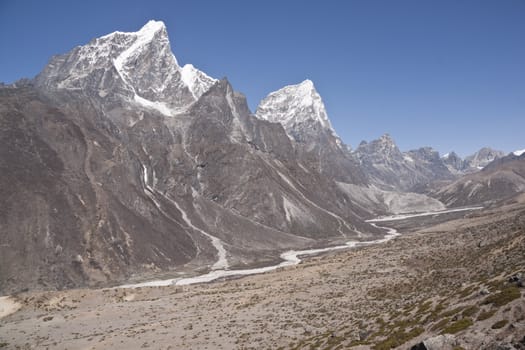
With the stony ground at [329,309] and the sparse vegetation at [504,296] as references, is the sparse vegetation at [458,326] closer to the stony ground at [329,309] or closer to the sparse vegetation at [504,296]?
the stony ground at [329,309]

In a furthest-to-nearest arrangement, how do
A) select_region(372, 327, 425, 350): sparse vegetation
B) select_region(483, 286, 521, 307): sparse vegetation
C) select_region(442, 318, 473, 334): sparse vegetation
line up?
select_region(372, 327, 425, 350): sparse vegetation → select_region(483, 286, 521, 307): sparse vegetation → select_region(442, 318, 473, 334): sparse vegetation

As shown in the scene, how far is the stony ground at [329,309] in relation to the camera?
96.1 feet

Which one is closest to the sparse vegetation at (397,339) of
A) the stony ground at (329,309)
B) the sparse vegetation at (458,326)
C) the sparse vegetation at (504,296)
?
the stony ground at (329,309)

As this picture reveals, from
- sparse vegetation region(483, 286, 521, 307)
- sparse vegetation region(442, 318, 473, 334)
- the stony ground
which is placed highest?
sparse vegetation region(483, 286, 521, 307)

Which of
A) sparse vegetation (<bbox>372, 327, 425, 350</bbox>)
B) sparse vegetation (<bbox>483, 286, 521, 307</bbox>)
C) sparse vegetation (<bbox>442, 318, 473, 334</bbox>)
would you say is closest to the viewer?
sparse vegetation (<bbox>442, 318, 473, 334</bbox>)

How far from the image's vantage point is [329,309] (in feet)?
194

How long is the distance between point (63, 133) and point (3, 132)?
22.5 metres

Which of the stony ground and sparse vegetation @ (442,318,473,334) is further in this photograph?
the stony ground

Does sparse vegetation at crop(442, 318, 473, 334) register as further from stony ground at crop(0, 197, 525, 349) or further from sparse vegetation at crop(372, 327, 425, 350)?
sparse vegetation at crop(372, 327, 425, 350)

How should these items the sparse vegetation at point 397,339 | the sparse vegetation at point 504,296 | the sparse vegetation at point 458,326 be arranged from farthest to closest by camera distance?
1. the sparse vegetation at point 397,339
2. the sparse vegetation at point 504,296
3. the sparse vegetation at point 458,326

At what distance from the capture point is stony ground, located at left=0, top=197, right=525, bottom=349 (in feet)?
96.1

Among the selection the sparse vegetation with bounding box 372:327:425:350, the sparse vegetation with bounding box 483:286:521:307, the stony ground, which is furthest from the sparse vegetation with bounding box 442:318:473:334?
the sparse vegetation with bounding box 372:327:425:350

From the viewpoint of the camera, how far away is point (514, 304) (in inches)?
1039

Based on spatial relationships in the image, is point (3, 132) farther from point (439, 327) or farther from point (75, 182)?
point (439, 327)
